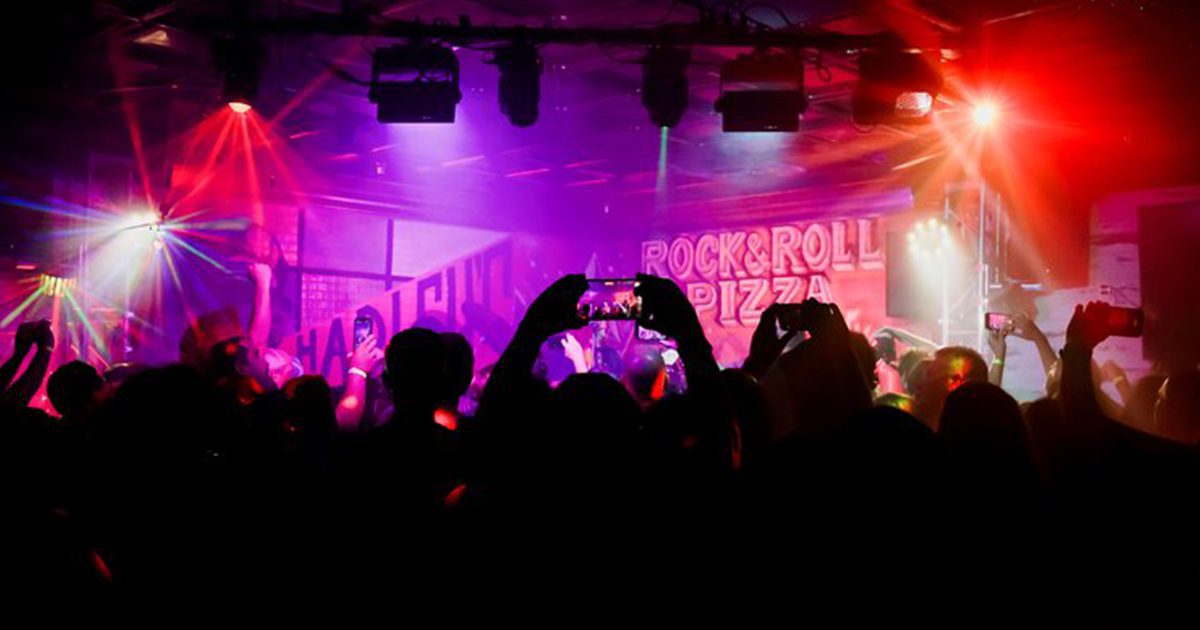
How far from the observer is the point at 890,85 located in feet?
20.9

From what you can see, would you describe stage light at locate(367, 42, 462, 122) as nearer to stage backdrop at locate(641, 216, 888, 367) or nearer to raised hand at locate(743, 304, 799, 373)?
raised hand at locate(743, 304, 799, 373)

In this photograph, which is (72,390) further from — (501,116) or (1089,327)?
(501,116)

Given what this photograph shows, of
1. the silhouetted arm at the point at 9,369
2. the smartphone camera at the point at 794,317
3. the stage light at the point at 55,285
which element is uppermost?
the stage light at the point at 55,285

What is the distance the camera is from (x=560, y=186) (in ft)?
42.8

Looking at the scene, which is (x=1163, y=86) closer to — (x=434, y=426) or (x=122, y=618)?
(x=434, y=426)

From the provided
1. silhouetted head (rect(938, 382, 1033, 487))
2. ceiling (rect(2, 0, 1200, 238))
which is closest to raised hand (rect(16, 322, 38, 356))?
ceiling (rect(2, 0, 1200, 238))

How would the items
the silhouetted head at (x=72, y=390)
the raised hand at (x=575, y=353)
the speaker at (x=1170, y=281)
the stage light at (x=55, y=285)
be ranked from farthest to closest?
the raised hand at (x=575, y=353)
the stage light at (x=55, y=285)
the speaker at (x=1170, y=281)
the silhouetted head at (x=72, y=390)

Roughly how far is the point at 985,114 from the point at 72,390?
7844 millimetres

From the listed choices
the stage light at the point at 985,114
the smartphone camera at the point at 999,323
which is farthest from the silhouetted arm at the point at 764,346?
the stage light at the point at 985,114

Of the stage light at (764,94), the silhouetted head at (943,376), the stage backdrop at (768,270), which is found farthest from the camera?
the stage backdrop at (768,270)

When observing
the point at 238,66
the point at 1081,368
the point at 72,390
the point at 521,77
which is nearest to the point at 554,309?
the point at 1081,368

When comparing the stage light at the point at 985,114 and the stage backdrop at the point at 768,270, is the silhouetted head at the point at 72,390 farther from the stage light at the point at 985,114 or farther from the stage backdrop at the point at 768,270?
the stage backdrop at the point at 768,270

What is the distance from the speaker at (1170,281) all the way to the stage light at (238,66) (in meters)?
7.99

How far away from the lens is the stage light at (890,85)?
633cm
